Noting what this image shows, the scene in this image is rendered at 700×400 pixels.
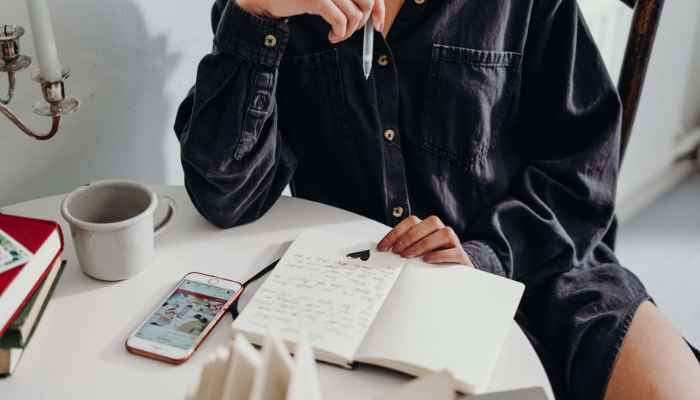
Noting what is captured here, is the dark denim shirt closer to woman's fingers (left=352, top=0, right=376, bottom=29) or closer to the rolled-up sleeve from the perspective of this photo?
the rolled-up sleeve

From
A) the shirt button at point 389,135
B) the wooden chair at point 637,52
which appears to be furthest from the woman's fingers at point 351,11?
the wooden chair at point 637,52

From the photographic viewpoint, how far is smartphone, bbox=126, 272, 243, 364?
71 cm

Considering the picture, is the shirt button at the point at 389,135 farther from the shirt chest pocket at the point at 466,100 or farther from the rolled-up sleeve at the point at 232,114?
the rolled-up sleeve at the point at 232,114

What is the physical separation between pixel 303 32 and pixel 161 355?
474 millimetres

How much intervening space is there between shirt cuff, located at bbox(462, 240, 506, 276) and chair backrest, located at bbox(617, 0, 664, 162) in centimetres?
51

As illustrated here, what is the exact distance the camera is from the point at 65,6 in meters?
1.00

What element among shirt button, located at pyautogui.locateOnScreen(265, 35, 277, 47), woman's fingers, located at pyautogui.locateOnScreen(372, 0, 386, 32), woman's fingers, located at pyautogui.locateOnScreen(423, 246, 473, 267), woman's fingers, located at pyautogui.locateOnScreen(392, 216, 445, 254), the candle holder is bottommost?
woman's fingers, located at pyautogui.locateOnScreen(423, 246, 473, 267)

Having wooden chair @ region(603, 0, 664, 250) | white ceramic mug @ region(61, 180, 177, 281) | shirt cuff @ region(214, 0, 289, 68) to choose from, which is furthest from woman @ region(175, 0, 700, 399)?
wooden chair @ region(603, 0, 664, 250)

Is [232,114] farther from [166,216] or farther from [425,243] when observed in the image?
[425,243]

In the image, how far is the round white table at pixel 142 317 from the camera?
26.7 inches

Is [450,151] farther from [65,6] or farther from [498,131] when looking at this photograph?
[65,6]

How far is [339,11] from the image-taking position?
805mm

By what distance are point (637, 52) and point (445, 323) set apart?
0.77 meters

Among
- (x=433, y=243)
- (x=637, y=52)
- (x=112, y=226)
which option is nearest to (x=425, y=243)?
(x=433, y=243)
